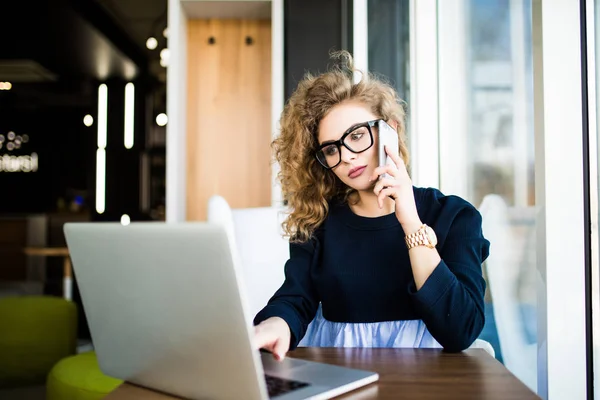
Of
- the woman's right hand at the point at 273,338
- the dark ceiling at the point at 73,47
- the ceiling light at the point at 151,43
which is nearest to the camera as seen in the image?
the woman's right hand at the point at 273,338

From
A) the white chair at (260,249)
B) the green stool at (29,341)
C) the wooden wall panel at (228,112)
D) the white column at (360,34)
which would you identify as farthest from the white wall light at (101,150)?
the white chair at (260,249)

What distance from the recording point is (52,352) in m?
3.07

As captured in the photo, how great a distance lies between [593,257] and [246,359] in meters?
1.34

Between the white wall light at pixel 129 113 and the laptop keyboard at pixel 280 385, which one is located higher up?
the white wall light at pixel 129 113

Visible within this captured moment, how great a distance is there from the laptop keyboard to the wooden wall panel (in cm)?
287

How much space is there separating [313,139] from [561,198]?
2.58 feet

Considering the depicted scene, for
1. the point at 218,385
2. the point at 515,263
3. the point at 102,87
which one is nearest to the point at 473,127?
the point at 515,263

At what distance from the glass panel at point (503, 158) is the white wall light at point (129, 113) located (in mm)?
3339

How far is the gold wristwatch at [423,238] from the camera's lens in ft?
3.87

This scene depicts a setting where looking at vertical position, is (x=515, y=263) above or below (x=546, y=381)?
above

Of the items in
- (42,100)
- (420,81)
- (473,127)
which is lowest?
(473,127)

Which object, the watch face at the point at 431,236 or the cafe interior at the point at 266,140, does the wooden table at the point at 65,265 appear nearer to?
the cafe interior at the point at 266,140

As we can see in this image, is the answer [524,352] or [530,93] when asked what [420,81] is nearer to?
[530,93]

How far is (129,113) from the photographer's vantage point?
4988 mm
